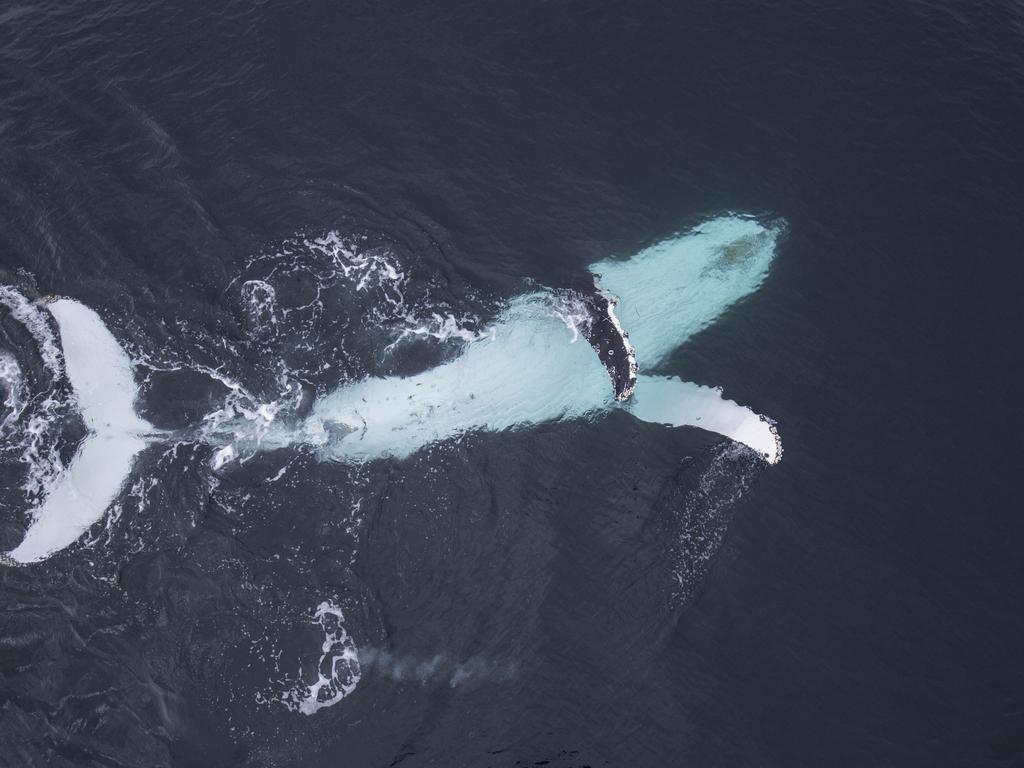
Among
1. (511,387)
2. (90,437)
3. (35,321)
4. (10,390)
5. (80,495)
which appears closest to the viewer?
(80,495)

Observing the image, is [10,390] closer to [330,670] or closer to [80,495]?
[80,495]

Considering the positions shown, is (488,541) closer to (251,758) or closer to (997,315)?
(251,758)

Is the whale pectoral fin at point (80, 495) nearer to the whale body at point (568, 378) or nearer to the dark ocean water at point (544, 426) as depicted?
the dark ocean water at point (544, 426)

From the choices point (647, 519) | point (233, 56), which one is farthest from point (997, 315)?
point (233, 56)

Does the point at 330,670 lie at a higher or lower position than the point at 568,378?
lower

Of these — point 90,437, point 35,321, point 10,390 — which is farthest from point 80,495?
point 35,321

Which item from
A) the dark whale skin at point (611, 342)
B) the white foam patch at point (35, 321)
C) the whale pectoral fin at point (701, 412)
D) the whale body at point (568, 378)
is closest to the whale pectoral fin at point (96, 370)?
the white foam patch at point (35, 321)

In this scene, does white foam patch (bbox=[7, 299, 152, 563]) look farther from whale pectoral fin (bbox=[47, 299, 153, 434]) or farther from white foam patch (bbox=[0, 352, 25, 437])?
white foam patch (bbox=[0, 352, 25, 437])
